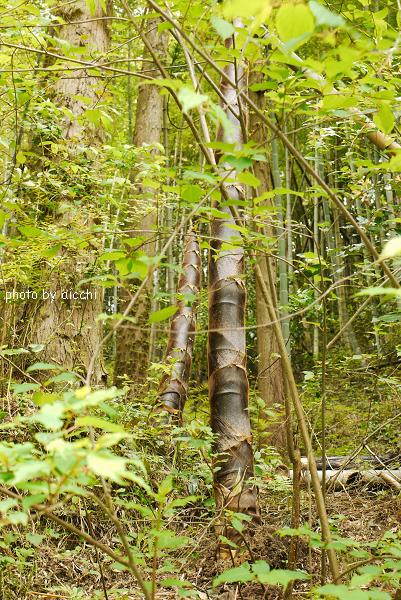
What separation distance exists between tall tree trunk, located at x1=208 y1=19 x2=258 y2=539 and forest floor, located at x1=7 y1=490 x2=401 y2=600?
209mm

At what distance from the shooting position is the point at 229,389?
3047 mm

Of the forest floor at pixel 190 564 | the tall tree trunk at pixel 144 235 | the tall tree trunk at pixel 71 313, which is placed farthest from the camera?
the tall tree trunk at pixel 144 235

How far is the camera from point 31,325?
4352 millimetres

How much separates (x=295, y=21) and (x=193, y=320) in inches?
171

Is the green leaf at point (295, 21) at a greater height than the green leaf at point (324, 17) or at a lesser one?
greater

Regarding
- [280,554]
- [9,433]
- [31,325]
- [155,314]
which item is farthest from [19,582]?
[31,325]

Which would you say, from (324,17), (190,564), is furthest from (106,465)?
(190,564)

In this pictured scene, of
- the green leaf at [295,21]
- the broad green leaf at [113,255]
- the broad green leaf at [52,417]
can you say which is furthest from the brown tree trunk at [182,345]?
the broad green leaf at [52,417]

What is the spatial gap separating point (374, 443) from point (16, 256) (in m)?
3.78

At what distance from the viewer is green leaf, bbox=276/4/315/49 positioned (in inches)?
44.4

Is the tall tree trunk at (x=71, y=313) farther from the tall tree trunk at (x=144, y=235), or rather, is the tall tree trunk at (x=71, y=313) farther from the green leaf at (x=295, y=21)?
the green leaf at (x=295, y=21)

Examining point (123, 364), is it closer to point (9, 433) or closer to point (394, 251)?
point (9, 433)

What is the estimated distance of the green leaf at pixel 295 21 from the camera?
113 cm

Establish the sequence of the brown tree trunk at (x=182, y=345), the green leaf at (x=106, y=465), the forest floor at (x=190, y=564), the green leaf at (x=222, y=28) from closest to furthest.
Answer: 1. the green leaf at (x=106, y=465)
2. the green leaf at (x=222, y=28)
3. the forest floor at (x=190, y=564)
4. the brown tree trunk at (x=182, y=345)
